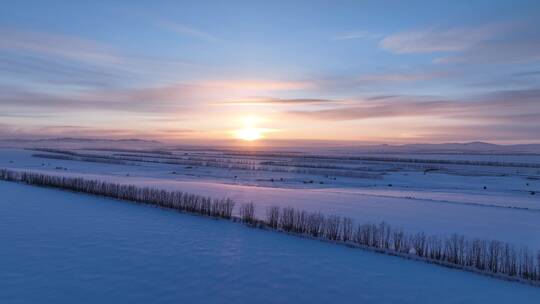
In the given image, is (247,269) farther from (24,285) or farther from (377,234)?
(377,234)

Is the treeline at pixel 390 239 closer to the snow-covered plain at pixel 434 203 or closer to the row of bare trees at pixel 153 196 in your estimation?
the row of bare trees at pixel 153 196

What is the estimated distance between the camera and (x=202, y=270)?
11.6 metres

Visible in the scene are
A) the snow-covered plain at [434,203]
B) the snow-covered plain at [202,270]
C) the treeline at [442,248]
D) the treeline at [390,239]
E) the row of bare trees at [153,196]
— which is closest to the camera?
the snow-covered plain at [202,270]

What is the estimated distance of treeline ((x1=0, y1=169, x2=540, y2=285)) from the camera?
41.6 feet

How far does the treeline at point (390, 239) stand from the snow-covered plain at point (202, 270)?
62 cm

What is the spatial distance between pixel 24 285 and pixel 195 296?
4109 millimetres

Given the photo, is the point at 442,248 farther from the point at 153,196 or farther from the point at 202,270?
the point at 153,196

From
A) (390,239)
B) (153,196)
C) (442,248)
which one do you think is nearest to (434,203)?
(390,239)

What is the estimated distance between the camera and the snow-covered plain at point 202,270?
32.5 feet

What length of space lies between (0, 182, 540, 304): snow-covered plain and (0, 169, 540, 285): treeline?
62 centimetres

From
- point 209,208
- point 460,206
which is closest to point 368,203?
point 460,206

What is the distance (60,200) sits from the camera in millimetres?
23359

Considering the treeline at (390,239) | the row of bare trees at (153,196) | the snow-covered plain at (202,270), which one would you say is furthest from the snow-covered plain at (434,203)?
the snow-covered plain at (202,270)

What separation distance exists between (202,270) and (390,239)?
8300 mm
